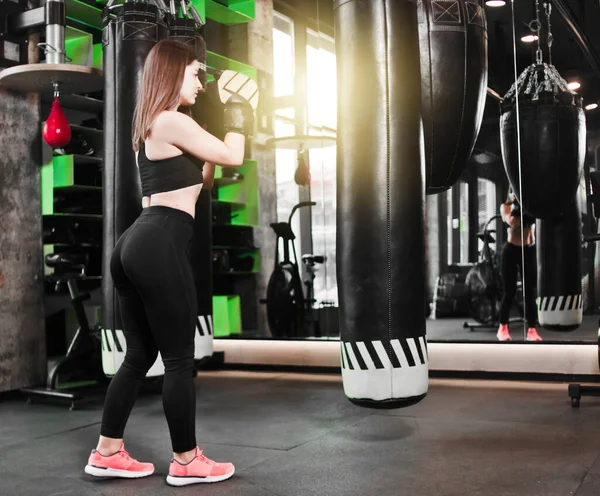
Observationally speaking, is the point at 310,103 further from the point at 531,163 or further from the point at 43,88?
the point at 531,163

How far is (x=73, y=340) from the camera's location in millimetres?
4723

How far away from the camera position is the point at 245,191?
6.34 m

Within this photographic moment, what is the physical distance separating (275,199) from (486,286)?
7.11ft

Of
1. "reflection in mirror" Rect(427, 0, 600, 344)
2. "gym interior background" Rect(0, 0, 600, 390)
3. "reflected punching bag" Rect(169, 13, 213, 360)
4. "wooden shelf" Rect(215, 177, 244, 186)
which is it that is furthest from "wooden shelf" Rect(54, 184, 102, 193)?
"reflection in mirror" Rect(427, 0, 600, 344)

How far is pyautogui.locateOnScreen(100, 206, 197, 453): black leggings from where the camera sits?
97.4 inches

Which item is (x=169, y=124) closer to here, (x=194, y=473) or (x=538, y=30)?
(x=194, y=473)

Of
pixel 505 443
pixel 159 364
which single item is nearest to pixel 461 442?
pixel 505 443

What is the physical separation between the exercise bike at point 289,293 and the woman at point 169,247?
3.32 metres

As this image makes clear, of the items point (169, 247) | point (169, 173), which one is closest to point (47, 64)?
point (169, 173)

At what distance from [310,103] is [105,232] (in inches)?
141

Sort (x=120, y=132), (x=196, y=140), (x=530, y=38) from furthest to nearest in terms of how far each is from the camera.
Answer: (x=530, y=38) < (x=120, y=132) < (x=196, y=140)

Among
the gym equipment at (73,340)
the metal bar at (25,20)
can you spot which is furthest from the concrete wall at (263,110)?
the metal bar at (25,20)

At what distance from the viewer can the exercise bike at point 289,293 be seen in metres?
5.95

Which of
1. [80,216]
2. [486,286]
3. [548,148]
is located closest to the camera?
[548,148]
